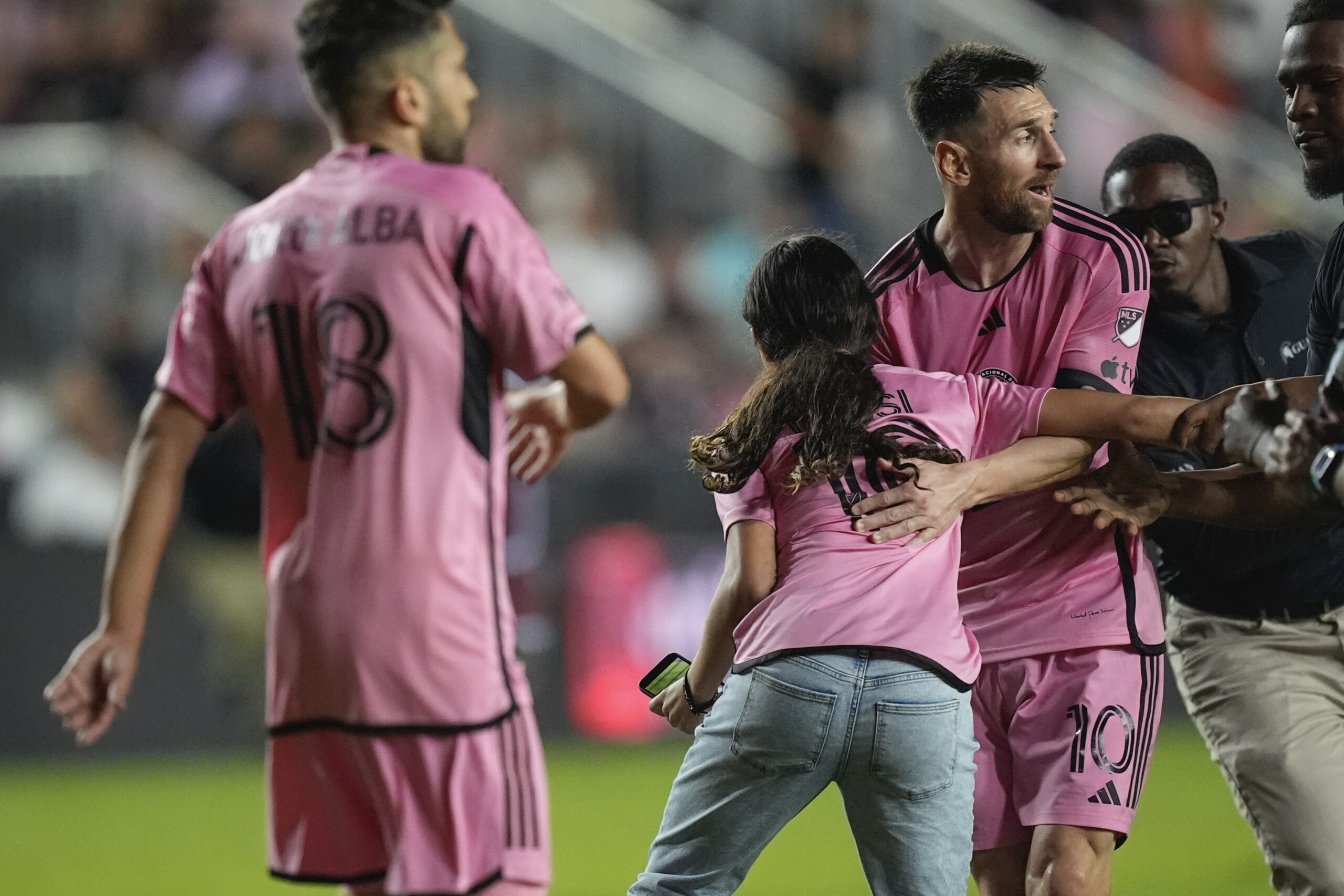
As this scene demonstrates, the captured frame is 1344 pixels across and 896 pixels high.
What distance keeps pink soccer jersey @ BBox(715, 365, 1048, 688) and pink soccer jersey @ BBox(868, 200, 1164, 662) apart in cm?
52

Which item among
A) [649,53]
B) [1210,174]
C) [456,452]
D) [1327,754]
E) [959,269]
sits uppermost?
[649,53]

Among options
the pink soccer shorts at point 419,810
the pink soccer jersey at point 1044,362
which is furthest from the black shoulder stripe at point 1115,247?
the pink soccer shorts at point 419,810

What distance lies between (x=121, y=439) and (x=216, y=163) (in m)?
2.39

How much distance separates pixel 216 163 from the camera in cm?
1252

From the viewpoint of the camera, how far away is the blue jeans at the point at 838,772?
360 centimetres

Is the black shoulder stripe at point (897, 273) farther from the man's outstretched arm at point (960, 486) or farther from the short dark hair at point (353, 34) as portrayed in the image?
the short dark hair at point (353, 34)

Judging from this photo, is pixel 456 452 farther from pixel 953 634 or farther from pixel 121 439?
pixel 121 439

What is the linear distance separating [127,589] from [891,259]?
2.27 m

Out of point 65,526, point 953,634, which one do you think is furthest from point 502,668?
point 65,526

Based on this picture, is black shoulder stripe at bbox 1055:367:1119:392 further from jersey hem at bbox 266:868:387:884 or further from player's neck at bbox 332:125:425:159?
jersey hem at bbox 266:868:387:884

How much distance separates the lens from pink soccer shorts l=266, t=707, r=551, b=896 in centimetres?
322

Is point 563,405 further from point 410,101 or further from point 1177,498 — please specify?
point 1177,498

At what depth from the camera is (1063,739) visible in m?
4.27

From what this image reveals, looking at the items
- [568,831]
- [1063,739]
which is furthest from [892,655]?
[568,831]
